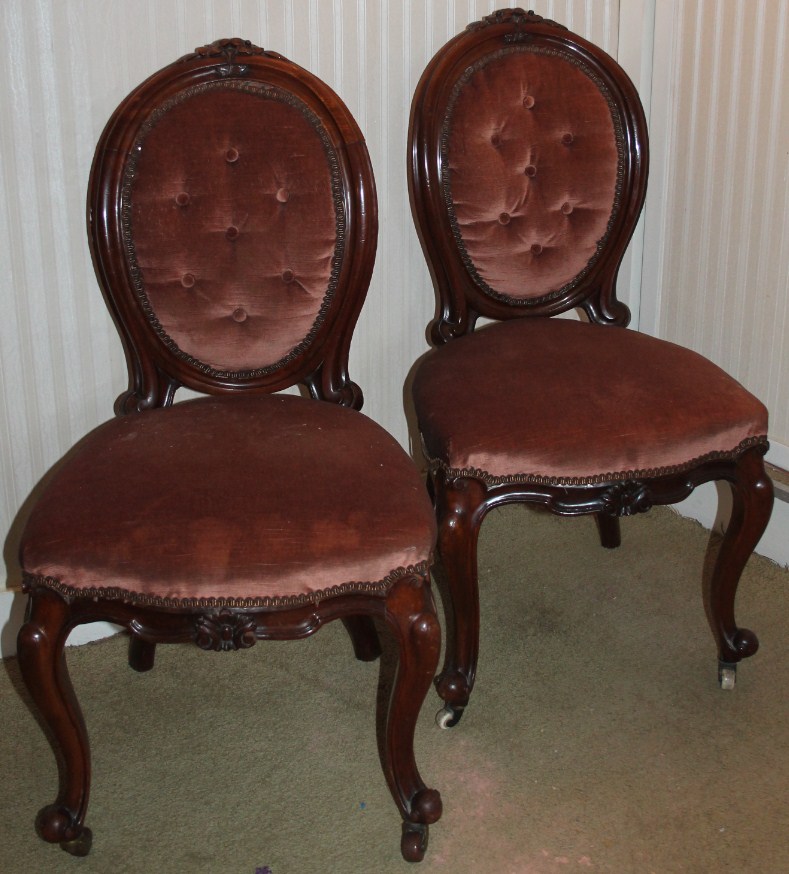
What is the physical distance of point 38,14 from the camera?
5.49 feet

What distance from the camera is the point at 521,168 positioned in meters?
1.91

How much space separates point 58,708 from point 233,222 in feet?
2.60

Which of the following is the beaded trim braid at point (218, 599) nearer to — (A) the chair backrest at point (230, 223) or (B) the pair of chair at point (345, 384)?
(B) the pair of chair at point (345, 384)

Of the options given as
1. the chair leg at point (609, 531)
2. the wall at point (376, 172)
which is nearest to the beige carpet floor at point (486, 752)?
the chair leg at point (609, 531)

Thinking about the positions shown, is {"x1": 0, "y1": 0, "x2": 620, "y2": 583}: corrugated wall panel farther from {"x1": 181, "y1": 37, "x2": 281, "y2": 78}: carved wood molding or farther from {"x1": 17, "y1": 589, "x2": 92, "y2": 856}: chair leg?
{"x1": 17, "y1": 589, "x2": 92, "y2": 856}: chair leg

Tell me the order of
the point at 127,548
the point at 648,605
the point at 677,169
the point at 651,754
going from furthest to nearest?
the point at 677,169
the point at 648,605
the point at 651,754
the point at 127,548

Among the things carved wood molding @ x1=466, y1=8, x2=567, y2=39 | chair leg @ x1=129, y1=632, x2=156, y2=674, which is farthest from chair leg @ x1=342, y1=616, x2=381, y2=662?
carved wood molding @ x1=466, y1=8, x2=567, y2=39

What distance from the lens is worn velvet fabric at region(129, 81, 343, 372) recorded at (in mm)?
1675

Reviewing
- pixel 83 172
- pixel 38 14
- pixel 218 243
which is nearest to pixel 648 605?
pixel 218 243

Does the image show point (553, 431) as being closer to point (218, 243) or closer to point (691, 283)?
point (218, 243)

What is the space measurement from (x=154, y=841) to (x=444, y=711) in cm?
50

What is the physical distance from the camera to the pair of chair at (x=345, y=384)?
4.43ft

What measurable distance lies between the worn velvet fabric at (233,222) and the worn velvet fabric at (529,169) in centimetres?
29

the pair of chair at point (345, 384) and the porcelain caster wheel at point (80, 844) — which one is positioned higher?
the pair of chair at point (345, 384)
